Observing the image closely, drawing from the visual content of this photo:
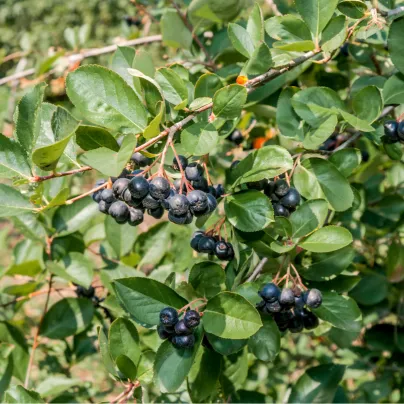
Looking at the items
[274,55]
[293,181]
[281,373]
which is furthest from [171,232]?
[281,373]

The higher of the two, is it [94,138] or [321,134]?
[94,138]

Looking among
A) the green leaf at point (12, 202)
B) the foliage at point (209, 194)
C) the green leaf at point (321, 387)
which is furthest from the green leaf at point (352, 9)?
the green leaf at point (321, 387)

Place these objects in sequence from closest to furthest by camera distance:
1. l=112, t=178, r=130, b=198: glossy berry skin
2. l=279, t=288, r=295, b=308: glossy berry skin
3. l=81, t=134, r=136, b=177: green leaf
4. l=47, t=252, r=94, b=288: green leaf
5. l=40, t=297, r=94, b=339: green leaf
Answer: l=81, t=134, r=136, b=177: green leaf → l=112, t=178, r=130, b=198: glossy berry skin → l=279, t=288, r=295, b=308: glossy berry skin → l=47, t=252, r=94, b=288: green leaf → l=40, t=297, r=94, b=339: green leaf

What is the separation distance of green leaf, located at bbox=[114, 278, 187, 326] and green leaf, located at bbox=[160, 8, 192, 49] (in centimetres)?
82

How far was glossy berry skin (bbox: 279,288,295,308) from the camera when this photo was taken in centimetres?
98

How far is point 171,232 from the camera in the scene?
1.55 m

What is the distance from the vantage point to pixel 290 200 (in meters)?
1.03

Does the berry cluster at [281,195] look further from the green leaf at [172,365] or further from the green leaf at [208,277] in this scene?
the green leaf at [172,365]

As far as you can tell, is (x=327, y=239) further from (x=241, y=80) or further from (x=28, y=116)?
(x=28, y=116)

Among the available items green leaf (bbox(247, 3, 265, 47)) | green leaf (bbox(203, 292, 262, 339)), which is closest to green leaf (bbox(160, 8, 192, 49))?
green leaf (bbox(247, 3, 265, 47))

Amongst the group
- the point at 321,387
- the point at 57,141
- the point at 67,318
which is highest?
the point at 57,141

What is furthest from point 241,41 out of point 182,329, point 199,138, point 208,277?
point 182,329

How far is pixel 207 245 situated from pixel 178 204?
20 centimetres

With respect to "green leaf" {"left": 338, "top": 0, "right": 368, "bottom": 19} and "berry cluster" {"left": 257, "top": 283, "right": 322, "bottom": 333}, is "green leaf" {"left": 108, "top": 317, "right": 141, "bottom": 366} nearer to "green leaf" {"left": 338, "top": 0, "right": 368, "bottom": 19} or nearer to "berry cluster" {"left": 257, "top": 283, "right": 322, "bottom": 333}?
"berry cluster" {"left": 257, "top": 283, "right": 322, "bottom": 333}
